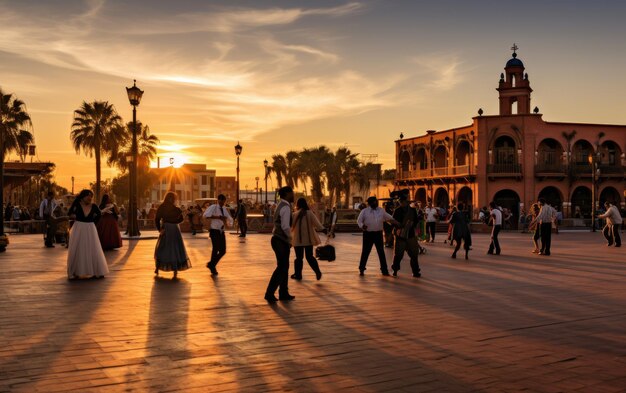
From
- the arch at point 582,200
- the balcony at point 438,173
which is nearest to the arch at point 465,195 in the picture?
the balcony at point 438,173

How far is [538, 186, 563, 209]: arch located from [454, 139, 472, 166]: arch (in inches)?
268

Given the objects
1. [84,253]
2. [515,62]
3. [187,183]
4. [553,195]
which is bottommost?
[84,253]

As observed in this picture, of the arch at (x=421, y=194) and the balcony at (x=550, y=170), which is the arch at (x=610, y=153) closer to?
the balcony at (x=550, y=170)

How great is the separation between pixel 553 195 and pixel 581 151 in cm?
→ 434

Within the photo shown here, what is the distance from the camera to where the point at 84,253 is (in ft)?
41.1

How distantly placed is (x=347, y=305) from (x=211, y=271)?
4790 millimetres

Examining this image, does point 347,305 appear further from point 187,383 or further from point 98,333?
point 187,383

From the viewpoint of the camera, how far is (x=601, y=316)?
8.64 m

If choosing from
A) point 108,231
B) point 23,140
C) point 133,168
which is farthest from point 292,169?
point 108,231

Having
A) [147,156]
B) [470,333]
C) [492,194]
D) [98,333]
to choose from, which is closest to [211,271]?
[98,333]

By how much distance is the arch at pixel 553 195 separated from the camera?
53.3 metres

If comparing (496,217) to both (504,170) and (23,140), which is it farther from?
(23,140)

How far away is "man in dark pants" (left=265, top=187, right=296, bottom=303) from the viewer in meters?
9.75

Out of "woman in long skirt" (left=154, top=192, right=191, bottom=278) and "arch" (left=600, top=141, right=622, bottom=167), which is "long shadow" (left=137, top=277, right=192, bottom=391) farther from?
"arch" (left=600, top=141, right=622, bottom=167)
